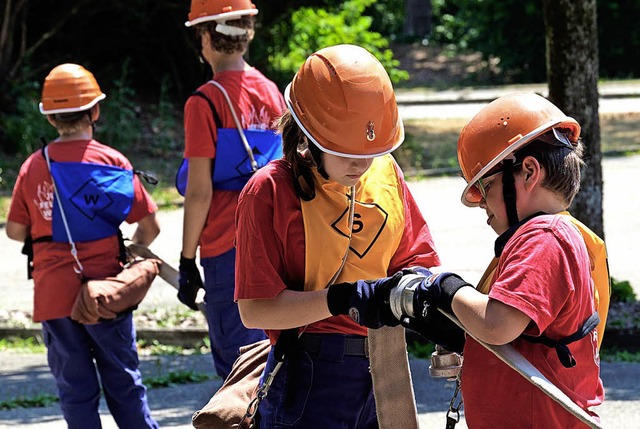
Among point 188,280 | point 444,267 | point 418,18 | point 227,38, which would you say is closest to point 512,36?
point 418,18

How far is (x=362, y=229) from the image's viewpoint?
3.20 meters

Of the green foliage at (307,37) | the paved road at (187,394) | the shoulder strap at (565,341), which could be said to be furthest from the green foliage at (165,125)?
the shoulder strap at (565,341)

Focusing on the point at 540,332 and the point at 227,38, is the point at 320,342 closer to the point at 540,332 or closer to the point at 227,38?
the point at 540,332

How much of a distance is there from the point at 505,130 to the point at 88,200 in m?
2.69

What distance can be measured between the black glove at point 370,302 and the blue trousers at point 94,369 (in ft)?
8.09

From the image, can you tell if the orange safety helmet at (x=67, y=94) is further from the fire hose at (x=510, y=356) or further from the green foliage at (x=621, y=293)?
the green foliage at (x=621, y=293)

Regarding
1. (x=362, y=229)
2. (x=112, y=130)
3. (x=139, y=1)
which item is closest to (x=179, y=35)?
(x=139, y=1)

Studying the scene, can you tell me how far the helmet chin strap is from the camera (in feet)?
9.53

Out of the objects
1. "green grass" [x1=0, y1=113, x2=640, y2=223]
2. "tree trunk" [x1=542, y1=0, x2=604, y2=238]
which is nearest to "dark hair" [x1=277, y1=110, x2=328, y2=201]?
"tree trunk" [x1=542, y1=0, x2=604, y2=238]

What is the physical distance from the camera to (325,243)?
3115 millimetres

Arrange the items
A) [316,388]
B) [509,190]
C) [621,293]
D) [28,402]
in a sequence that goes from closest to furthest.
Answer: [509,190] < [316,388] < [28,402] < [621,293]

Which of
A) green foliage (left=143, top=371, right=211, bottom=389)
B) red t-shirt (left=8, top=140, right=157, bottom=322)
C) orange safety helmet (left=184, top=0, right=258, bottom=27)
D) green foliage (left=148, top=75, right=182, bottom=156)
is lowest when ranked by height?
green foliage (left=148, top=75, right=182, bottom=156)

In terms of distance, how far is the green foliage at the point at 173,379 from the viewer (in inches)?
281

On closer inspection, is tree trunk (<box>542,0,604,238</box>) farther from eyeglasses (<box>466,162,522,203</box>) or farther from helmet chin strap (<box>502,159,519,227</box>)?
helmet chin strap (<box>502,159,519,227</box>)
